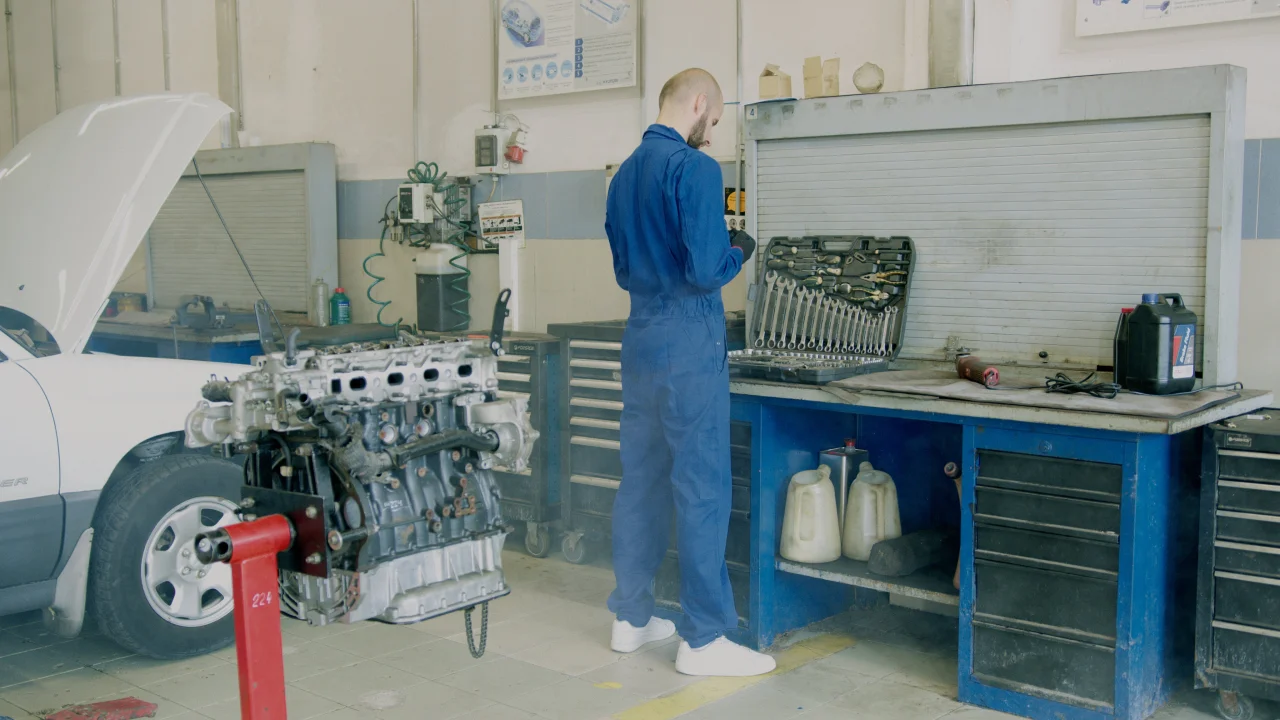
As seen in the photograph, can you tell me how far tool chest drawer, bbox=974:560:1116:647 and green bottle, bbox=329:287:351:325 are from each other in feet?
13.1

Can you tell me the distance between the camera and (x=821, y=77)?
4074 mm

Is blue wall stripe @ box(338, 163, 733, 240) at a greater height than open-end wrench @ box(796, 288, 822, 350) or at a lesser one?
greater

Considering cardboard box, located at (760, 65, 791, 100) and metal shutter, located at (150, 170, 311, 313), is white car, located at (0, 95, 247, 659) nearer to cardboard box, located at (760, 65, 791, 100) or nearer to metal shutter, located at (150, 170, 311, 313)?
cardboard box, located at (760, 65, 791, 100)

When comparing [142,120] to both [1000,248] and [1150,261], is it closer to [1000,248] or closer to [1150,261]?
[1000,248]

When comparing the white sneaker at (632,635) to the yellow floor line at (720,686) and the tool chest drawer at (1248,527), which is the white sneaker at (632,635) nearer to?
the yellow floor line at (720,686)

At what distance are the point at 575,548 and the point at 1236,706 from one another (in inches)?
97.0

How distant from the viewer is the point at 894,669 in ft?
11.6

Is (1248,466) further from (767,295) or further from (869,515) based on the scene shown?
(767,295)

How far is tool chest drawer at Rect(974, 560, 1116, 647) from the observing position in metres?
2.94

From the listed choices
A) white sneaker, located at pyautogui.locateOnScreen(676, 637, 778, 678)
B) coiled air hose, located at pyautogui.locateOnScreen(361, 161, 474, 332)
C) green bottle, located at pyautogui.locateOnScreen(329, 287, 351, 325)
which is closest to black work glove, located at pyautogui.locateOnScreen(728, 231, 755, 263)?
white sneaker, located at pyautogui.locateOnScreen(676, 637, 778, 678)

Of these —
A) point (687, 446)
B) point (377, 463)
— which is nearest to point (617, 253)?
point (687, 446)

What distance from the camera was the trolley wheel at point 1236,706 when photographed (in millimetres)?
3055

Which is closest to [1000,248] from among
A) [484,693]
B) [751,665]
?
[751,665]

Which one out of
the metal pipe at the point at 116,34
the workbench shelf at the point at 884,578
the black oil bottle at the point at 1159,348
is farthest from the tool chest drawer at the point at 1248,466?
the metal pipe at the point at 116,34
